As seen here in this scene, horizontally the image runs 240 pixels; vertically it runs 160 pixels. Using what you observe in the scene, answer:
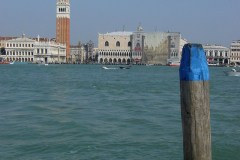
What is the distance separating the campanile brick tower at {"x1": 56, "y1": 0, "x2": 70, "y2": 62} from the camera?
8612 cm

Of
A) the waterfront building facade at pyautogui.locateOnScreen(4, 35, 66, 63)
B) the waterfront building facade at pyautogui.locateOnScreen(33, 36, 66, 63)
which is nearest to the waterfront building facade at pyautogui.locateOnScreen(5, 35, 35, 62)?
the waterfront building facade at pyautogui.locateOnScreen(4, 35, 66, 63)

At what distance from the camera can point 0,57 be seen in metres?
93.6

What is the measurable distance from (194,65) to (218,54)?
96.0 meters

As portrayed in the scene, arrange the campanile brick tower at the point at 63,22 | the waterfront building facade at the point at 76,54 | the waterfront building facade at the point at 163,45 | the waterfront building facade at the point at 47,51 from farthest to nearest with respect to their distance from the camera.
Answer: the waterfront building facade at the point at 76,54 < the waterfront building facade at the point at 47,51 < the waterfront building facade at the point at 163,45 < the campanile brick tower at the point at 63,22

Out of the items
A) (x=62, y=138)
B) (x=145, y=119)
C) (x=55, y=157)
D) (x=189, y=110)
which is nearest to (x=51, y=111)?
(x=145, y=119)

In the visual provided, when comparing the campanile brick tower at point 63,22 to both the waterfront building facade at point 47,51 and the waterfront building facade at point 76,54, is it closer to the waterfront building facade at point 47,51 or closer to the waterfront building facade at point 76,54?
the waterfront building facade at point 47,51

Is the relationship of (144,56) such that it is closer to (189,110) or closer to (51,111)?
(51,111)

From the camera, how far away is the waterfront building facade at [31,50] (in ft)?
296

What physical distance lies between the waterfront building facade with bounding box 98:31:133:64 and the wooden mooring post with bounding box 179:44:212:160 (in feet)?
290

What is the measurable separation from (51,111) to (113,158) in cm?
548

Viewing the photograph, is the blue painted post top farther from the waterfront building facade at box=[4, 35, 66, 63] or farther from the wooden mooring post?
the waterfront building facade at box=[4, 35, 66, 63]

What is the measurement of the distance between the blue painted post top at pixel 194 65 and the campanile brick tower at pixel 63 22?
8388 centimetres

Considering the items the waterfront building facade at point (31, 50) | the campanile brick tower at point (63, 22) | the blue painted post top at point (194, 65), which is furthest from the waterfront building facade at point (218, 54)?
the blue painted post top at point (194, 65)

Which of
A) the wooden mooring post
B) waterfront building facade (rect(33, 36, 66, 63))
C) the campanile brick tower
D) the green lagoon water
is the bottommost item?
the green lagoon water
